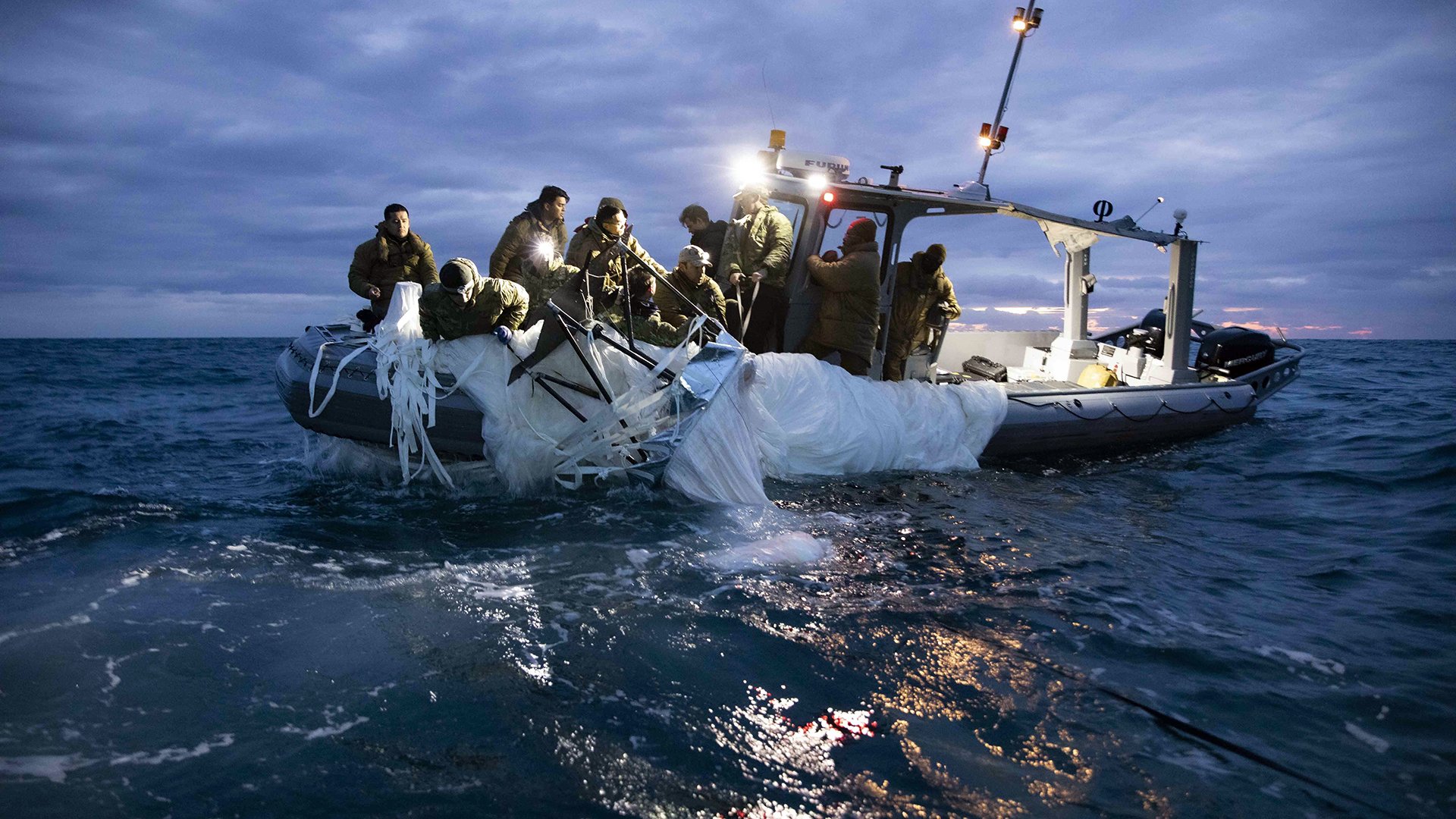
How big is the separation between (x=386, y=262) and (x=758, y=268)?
2957 millimetres

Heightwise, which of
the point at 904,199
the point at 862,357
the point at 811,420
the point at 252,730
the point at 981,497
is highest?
the point at 904,199

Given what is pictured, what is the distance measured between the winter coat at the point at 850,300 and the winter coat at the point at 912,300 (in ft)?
1.47

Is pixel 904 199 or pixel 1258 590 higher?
pixel 904 199

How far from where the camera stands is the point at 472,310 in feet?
16.3

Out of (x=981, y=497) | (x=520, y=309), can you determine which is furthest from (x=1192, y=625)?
(x=520, y=309)

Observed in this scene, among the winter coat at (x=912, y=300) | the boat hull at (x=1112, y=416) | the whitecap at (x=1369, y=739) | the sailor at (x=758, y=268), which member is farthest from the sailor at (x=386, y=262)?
the whitecap at (x=1369, y=739)

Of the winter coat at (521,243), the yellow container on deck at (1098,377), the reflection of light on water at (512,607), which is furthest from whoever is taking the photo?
the yellow container on deck at (1098,377)

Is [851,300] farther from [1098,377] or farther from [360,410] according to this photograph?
[1098,377]

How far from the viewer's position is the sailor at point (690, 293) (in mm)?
5984

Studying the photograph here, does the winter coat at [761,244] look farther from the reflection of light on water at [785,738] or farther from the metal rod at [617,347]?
the reflection of light on water at [785,738]

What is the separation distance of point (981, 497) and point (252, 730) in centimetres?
478

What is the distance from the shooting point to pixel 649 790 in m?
2.28

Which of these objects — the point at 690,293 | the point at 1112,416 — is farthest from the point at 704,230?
the point at 1112,416

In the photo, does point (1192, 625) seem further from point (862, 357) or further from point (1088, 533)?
point (862, 357)
